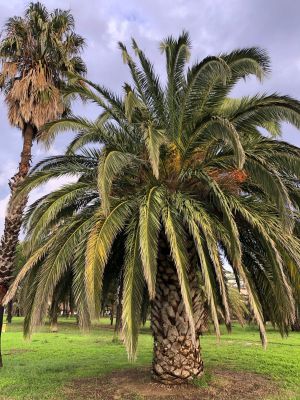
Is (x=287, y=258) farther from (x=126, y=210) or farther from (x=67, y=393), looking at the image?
(x=67, y=393)

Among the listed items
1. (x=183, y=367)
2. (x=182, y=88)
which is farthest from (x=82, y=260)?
(x=182, y=88)

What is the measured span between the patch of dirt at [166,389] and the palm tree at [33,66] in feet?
22.3

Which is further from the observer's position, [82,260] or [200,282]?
[200,282]

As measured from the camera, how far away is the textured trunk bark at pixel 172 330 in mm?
9898

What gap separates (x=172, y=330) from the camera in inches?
392

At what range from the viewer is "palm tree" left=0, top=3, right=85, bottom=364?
14289mm

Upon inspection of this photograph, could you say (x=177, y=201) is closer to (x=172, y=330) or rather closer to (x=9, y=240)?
(x=172, y=330)

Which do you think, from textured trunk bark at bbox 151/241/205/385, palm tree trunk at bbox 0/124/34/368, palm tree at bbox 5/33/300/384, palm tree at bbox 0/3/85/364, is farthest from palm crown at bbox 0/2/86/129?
textured trunk bark at bbox 151/241/205/385

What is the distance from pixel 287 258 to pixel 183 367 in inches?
135

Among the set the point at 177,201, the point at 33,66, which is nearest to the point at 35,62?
the point at 33,66

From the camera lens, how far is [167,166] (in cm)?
997

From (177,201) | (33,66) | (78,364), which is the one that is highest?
(33,66)

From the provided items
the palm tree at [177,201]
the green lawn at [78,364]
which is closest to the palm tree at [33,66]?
the palm tree at [177,201]

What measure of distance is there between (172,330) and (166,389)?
1.28 metres
